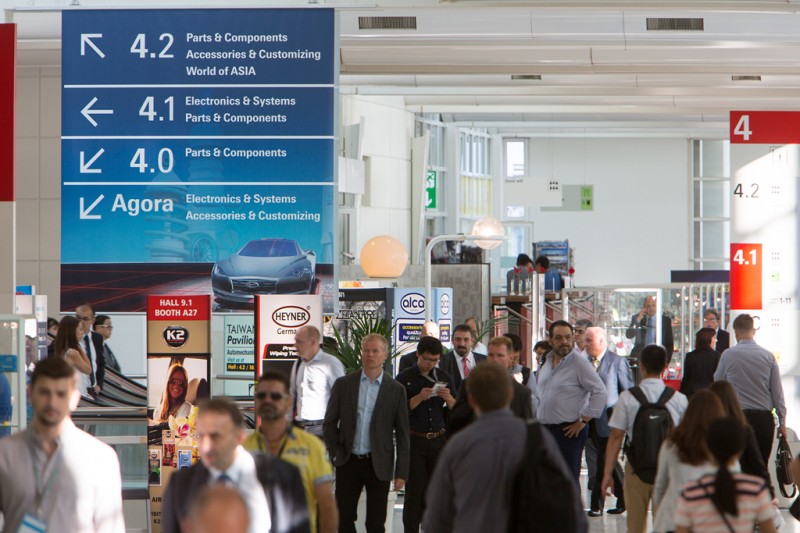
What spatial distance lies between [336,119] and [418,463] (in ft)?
7.64

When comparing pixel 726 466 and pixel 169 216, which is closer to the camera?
pixel 726 466

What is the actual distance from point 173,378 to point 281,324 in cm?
74

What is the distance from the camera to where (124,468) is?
6.96 m

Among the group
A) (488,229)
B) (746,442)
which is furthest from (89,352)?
(488,229)

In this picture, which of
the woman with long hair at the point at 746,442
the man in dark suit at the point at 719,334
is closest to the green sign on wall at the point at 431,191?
the man in dark suit at the point at 719,334

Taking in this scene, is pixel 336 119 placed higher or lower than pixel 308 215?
higher

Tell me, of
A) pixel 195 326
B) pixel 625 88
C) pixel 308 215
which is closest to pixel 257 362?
pixel 195 326

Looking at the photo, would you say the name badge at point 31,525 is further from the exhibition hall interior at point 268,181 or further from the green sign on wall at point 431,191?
the green sign on wall at point 431,191

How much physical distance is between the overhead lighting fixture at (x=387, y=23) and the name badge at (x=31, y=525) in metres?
6.78

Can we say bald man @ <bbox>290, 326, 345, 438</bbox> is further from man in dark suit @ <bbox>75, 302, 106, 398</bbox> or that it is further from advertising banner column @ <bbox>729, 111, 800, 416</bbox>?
advertising banner column @ <bbox>729, 111, 800, 416</bbox>

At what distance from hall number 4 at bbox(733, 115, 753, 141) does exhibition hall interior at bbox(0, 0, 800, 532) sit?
0.03 meters

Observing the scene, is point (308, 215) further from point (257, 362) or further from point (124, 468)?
point (124, 468)

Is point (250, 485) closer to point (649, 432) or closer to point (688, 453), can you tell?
point (688, 453)

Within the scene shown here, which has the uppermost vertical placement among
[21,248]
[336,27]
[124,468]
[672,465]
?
[336,27]
